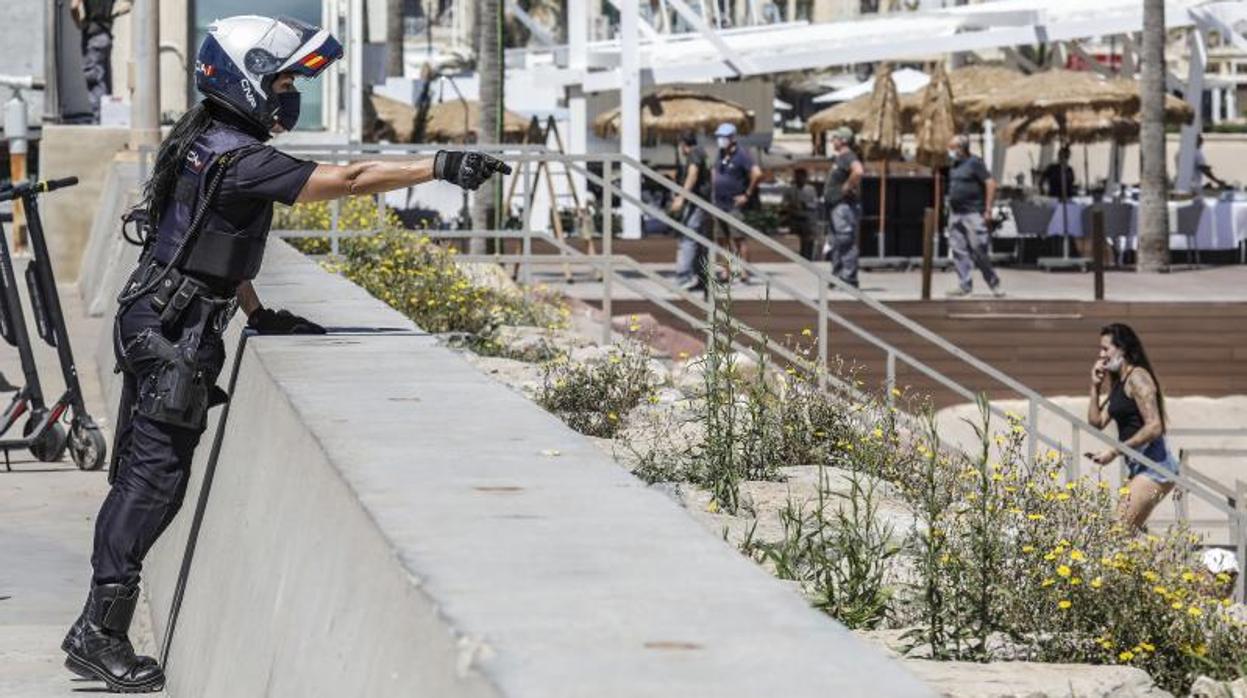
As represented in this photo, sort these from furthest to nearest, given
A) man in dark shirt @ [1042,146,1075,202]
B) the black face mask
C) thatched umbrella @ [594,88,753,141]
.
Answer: thatched umbrella @ [594,88,753,141], man in dark shirt @ [1042,146,1075,202], the black face mask

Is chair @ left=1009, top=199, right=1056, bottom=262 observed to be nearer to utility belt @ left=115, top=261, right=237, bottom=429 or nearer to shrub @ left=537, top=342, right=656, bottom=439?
shrub @ left=537, top=342, right=656, bottom=439

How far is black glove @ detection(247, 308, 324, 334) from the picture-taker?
688 centimetres

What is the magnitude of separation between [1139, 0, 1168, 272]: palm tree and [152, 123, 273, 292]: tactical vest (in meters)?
24.6

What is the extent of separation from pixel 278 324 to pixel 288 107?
2.56ft

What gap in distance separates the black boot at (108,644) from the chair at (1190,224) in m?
27.1

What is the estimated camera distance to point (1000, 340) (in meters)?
21.7

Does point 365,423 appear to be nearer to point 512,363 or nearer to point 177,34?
point 512,363

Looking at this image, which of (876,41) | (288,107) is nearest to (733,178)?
(876,41)

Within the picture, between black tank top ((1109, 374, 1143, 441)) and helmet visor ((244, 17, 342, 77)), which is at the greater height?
helmet visor ((244, 17, 342, 77))

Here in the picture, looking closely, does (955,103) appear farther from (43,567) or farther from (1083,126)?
(43,567)

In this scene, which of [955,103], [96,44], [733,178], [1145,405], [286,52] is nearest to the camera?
[286,52]

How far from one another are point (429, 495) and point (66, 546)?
4.64m

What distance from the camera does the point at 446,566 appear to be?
3727mm

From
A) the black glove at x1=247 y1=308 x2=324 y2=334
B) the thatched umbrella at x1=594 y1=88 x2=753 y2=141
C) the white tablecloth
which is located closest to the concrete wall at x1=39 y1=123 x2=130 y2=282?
the black glove at x1=247 y1=308 x2=324 y2=334
